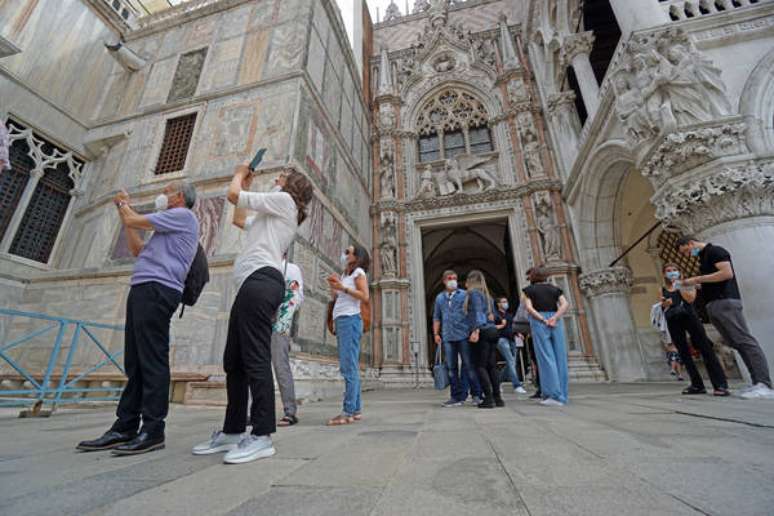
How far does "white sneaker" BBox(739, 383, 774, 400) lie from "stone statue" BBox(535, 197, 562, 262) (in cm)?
674

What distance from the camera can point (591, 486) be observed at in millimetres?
996

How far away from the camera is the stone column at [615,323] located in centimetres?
818

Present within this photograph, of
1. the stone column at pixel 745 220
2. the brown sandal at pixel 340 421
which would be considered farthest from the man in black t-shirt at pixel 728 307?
the brown sandal at pixel 340 421

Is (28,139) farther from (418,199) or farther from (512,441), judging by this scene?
(512,441)

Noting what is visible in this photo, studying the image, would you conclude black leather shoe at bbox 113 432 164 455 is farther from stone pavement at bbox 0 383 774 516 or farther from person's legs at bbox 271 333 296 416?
person's legs at bbox 271 333 296 416

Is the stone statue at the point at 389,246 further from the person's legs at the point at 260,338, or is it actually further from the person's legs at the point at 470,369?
the person's legs at the point at 260,338

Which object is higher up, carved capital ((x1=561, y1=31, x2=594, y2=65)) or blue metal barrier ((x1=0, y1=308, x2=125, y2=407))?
carved capital ((x1=561, y1=31, x2=594, y2=65))

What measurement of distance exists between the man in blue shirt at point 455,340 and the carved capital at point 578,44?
8.83m

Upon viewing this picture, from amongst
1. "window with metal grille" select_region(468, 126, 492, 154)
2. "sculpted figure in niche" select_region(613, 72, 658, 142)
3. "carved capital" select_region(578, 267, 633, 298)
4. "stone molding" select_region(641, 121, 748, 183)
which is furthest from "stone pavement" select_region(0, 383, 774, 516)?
"window with metal grille" select_region(468, 126, 492, 154)

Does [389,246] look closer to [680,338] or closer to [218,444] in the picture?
[680,338]

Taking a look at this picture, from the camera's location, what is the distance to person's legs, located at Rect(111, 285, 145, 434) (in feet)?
6.28

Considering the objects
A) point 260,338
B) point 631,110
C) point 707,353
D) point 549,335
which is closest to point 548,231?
point 631,110

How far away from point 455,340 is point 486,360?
1.32 ft

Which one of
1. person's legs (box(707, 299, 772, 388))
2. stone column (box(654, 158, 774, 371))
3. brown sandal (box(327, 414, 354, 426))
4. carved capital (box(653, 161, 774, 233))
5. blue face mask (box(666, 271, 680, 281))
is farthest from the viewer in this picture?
carved capital (box(653, 161, 774, 233))
